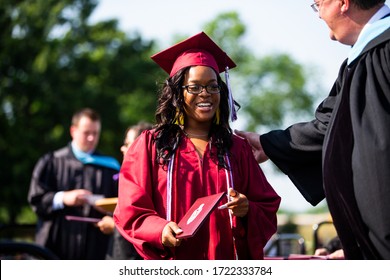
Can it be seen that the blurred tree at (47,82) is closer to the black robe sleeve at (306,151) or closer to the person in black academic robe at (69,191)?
the person in black academic robe at (69,191)

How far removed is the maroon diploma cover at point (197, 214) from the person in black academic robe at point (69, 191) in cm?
436

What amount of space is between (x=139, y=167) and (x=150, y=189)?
127 mm

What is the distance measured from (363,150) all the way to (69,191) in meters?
5.24

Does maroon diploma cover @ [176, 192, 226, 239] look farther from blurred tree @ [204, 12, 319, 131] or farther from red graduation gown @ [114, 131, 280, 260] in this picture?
blurred tree @ [204, 12, 319, 131]

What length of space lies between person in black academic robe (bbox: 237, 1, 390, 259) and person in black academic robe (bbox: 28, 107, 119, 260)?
4.77 metres

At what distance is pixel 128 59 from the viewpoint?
35.5 m

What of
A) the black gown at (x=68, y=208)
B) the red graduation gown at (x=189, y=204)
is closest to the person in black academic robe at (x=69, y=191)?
the black gown at (x=68, y=208)

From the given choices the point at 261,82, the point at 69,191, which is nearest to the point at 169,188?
the point at 69,191

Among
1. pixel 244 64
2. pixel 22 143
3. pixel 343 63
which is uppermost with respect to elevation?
pixel 244 64

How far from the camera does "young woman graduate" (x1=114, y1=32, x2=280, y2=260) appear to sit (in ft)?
13.1

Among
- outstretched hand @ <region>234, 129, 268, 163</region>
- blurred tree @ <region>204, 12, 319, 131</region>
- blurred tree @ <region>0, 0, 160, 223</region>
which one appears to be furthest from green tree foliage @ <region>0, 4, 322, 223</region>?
outstretched hand @ <region>234, 129, 268, 163</region>

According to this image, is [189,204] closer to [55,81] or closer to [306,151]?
[306,151]

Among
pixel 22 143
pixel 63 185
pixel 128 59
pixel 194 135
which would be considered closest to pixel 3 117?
pixel 22 143
